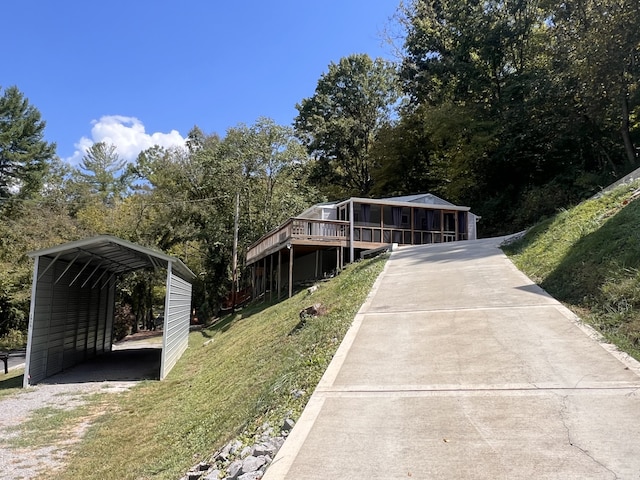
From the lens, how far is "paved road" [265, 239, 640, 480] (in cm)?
321

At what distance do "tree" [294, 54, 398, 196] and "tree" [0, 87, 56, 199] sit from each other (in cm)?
1852

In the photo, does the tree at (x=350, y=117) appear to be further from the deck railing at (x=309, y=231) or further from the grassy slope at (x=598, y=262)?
the grassy slope at (x=598, y=262)

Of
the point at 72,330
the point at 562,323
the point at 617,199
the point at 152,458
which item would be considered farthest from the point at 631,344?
the point at 72,330

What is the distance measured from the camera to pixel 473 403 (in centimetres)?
416

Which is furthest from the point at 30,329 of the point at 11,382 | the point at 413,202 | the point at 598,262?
the point at 413,202

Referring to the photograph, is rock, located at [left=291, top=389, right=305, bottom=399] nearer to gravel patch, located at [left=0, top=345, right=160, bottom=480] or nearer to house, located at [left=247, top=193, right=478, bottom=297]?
gravel patch, located at [left=0, top=345, right=160, bottom=480]

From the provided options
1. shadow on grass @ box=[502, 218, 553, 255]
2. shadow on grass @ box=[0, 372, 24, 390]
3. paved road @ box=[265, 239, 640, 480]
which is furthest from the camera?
shadow on grass @ box=[502, 218, 553, 255]

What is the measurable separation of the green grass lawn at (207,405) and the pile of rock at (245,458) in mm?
230

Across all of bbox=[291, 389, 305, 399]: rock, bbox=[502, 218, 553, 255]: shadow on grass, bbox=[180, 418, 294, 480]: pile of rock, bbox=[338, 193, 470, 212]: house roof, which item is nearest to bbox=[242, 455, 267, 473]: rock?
bbox=[180, 418, 294, 480]: pile of rock

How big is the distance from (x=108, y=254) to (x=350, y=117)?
26127 millimetres

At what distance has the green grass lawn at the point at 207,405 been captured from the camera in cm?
508

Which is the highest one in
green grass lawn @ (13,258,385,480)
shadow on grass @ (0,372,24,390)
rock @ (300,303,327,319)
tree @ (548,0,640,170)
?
tree @ (548,0,640,170)

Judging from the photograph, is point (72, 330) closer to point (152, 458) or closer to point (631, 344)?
point (152, 458)

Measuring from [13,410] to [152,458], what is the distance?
4.70m
